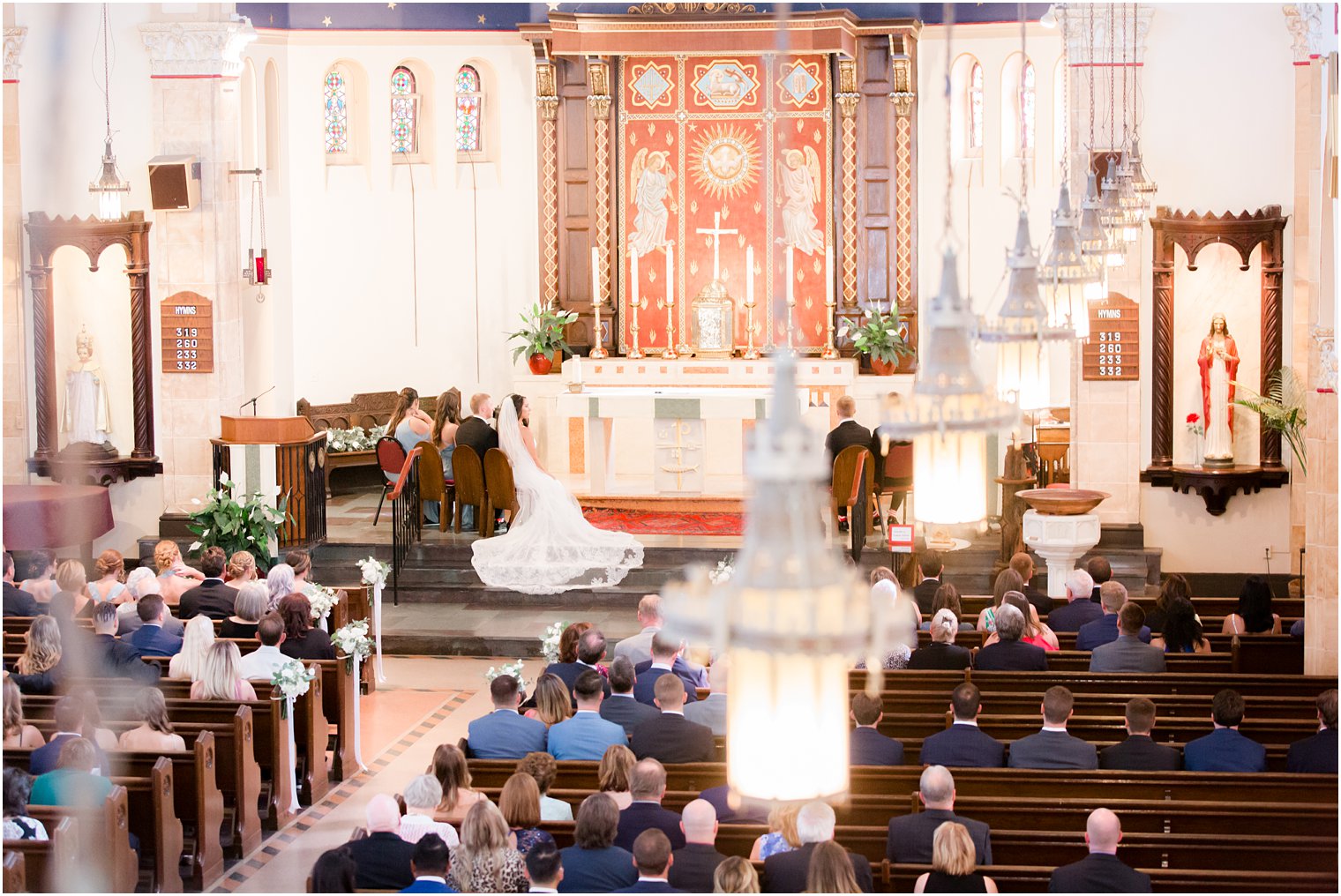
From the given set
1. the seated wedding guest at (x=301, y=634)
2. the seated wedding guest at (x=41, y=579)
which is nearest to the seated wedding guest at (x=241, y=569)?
the seated wedding guest at (x=301, y=634)

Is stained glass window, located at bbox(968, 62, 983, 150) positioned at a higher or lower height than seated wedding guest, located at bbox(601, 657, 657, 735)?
higher

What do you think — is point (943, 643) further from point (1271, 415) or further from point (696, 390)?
point (696, 390)

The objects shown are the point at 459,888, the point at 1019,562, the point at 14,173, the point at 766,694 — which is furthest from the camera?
the point at 14,173

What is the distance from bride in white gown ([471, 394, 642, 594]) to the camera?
1386 cm

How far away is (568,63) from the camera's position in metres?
18.2

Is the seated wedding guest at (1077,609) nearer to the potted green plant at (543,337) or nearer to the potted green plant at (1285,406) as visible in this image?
the potted green plant at (1285,406)

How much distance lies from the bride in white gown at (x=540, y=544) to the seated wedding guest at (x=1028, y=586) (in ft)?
12.2

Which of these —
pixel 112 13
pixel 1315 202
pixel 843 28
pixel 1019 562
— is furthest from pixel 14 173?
pixel 1315 202

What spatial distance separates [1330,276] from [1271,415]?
2.64 meters

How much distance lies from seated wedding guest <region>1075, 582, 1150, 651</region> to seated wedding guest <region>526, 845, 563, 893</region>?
16.1ft

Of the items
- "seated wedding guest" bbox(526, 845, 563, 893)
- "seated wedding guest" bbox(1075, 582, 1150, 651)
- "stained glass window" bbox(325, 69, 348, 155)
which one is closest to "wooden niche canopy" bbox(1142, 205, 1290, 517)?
"seated wedding guest" bbox(1075, 582, 1150, 651)

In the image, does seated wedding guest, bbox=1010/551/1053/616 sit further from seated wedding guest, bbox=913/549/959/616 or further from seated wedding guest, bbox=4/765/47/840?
seated wedding guest, bbox=4/765/47/840

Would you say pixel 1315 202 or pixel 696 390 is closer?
pixel 1315 202

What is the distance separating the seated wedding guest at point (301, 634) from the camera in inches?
405
